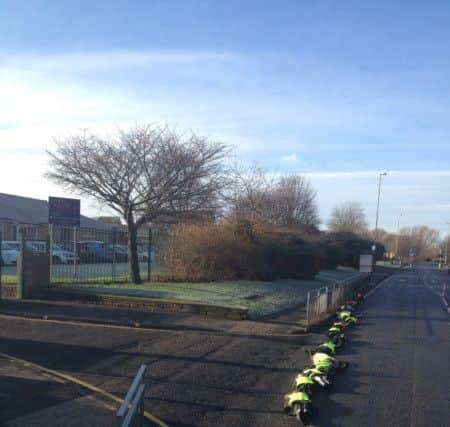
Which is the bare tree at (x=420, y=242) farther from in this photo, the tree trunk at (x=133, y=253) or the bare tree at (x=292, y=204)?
the tree trunk at (x=133, y=253)

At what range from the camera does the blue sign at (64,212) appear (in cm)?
1828

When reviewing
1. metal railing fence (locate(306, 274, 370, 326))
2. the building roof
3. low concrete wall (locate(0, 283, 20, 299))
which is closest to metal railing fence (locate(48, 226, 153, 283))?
low concrete wall (locate(0, 283, 20, 299))

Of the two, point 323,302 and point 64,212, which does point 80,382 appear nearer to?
point 323,302

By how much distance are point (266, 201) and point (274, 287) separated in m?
17.3

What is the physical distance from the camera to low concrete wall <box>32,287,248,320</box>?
1459 centimetres

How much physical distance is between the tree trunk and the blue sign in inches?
73.6

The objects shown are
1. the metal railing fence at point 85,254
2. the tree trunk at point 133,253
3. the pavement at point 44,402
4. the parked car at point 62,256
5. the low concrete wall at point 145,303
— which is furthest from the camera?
the tree trunk at point 133,253

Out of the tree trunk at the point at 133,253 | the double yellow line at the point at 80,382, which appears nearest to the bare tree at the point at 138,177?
the tree trunk at the point at 133,253

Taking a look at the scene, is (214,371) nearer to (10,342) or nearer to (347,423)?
(347,423)

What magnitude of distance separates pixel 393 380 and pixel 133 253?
499 inches

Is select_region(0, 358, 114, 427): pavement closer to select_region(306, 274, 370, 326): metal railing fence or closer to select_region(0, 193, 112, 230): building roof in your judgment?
select_region(306, 274, 370, 326): metal railing fence

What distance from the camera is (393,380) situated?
8.37 metres

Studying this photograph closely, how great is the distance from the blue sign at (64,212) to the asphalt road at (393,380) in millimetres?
10081

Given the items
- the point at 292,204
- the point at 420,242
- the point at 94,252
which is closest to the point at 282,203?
the point at 292,204
